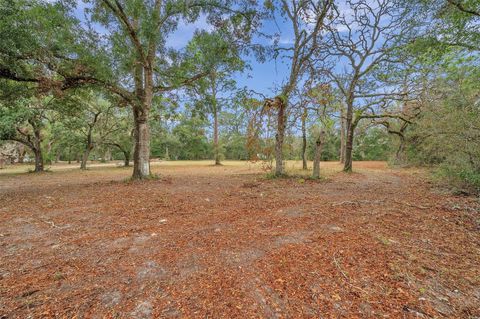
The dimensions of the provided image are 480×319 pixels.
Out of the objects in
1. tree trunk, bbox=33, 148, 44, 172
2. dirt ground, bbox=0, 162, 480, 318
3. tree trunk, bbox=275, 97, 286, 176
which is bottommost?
dirt ground, bbox=0, 162, 480, 318

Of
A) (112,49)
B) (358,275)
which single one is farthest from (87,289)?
(112,49)

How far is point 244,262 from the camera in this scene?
2312 millimetres

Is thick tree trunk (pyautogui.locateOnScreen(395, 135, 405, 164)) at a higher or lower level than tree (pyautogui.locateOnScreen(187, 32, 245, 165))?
lower

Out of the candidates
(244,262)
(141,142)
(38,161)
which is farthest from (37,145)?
(244,262)

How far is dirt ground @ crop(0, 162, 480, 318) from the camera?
165 cm

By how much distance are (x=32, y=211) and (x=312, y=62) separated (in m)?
10.1

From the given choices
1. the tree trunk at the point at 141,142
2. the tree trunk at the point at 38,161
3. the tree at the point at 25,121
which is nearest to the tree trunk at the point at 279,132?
the tree trunk at the point at 141,142

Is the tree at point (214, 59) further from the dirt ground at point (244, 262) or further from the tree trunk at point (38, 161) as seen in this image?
the tree trunk at point (38, 161)

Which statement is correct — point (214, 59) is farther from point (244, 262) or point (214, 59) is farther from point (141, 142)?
point (244, 262)

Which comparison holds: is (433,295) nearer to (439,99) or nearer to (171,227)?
(171,227)

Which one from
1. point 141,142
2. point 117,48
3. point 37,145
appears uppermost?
point 117,48

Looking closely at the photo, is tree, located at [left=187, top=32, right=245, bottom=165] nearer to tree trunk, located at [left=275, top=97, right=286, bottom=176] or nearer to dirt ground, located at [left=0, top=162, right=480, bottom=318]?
tree trunk, located at [left=275, top=97, right=286, bottom=176]

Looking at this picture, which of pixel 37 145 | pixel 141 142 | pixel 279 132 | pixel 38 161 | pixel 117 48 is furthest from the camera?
pixel 38 161

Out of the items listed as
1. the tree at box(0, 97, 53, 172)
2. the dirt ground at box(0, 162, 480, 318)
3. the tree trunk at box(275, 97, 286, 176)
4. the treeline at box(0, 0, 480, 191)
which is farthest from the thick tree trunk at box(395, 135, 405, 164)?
the tree at box(0, 97, 53, 172)
